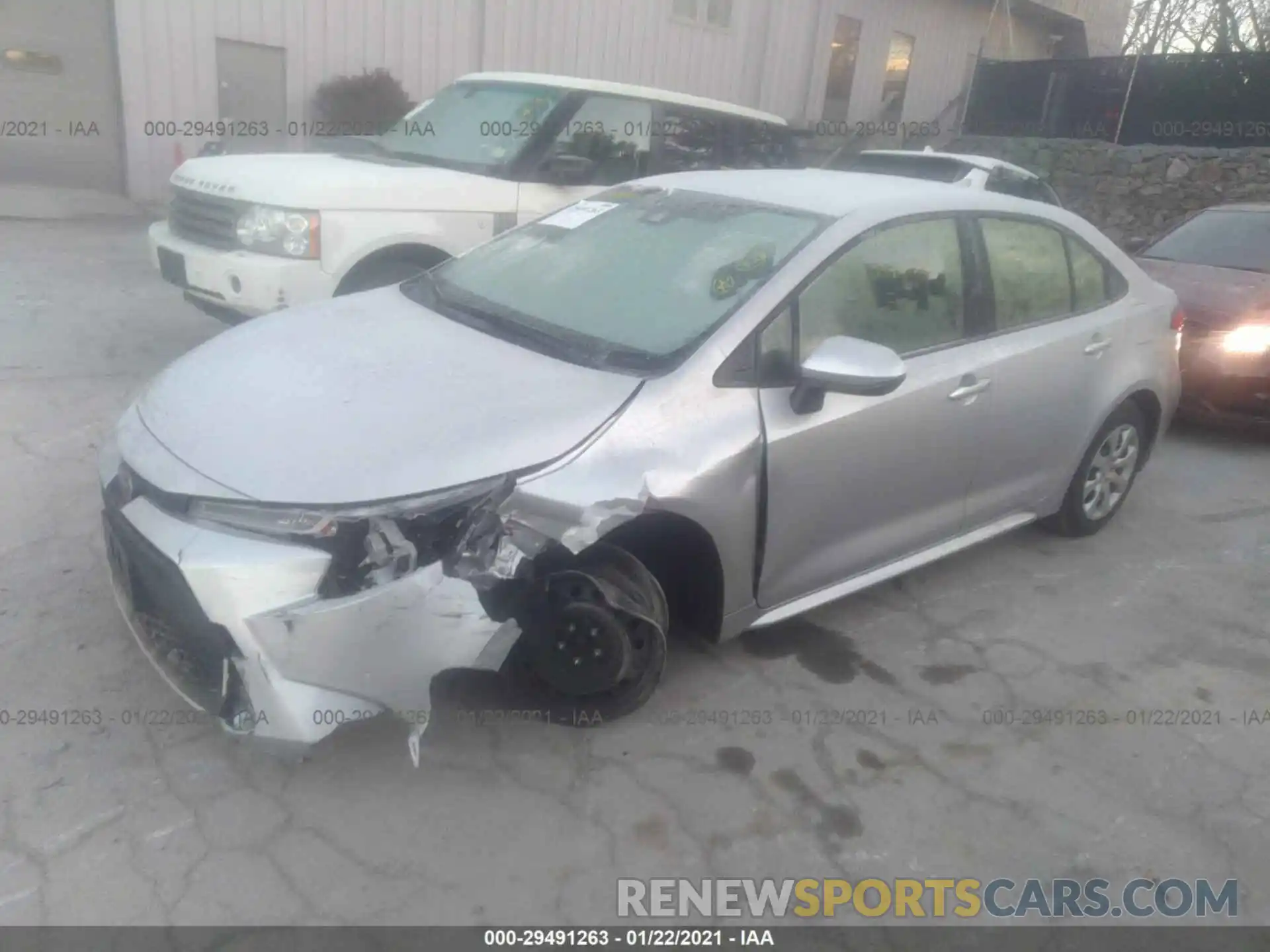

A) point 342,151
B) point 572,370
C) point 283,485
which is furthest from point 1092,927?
point 342,151

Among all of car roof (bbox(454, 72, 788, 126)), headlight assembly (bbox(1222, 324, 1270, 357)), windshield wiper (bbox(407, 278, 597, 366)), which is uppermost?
car roof (bbox(454, 72, 788, 126))

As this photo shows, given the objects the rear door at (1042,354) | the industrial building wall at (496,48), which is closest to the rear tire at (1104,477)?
the rear door at (1042,354)

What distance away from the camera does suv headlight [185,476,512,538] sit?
7.92 feet

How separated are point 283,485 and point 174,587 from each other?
1.20 ft

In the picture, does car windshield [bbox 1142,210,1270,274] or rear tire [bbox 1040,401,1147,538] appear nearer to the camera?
rear tire [bbox 1040,401,1147,538]

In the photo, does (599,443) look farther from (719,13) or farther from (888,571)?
(719,13)

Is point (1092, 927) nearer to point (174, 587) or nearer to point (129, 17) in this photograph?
point (174, 587)

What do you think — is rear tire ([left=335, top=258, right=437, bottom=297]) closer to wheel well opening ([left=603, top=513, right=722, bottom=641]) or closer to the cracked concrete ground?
the cracked concrete ground

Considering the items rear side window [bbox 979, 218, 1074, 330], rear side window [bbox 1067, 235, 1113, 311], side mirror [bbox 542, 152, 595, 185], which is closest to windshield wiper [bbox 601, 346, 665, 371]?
rear side window [bbox 979, 218, 1074, 330]

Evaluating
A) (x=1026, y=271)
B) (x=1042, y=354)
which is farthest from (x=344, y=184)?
(x=1042, y=354)

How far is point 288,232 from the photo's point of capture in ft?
16.3

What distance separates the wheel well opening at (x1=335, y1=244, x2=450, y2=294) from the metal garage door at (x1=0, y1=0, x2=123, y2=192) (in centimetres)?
780

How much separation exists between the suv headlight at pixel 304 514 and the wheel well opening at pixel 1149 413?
11.0 feet

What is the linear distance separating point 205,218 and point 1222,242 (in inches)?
263
